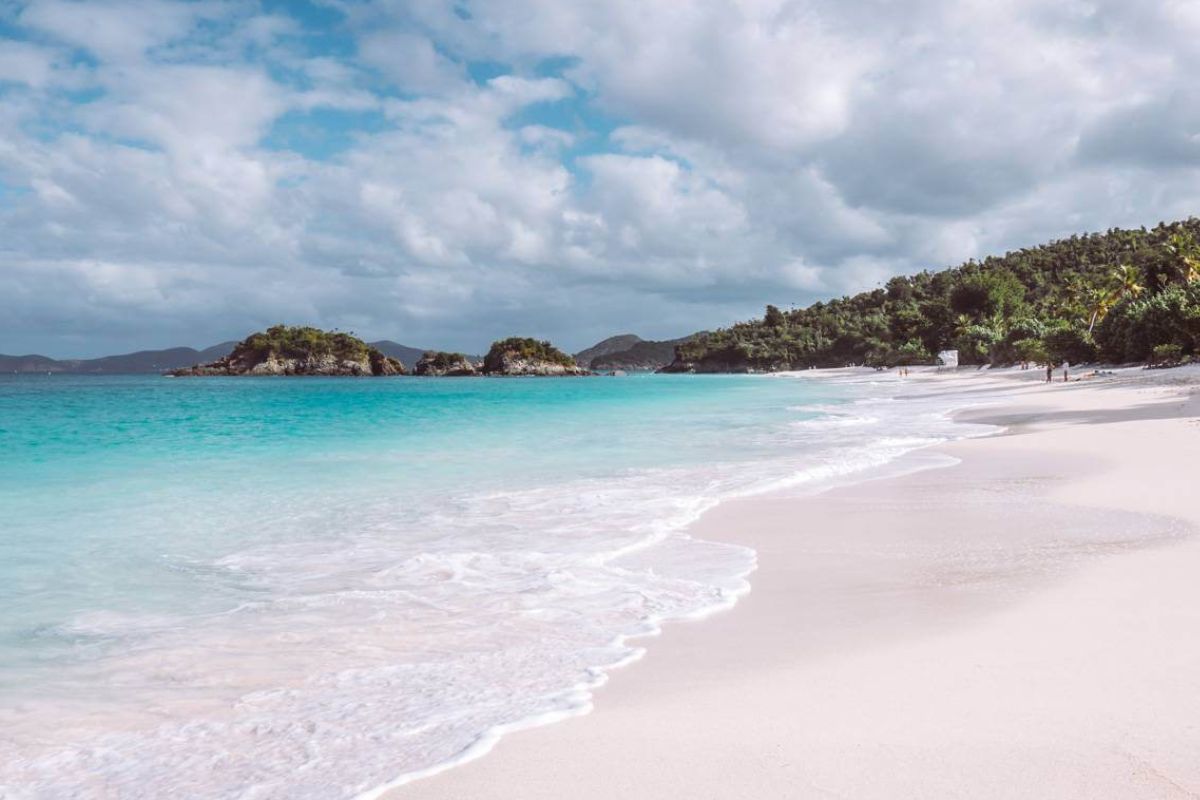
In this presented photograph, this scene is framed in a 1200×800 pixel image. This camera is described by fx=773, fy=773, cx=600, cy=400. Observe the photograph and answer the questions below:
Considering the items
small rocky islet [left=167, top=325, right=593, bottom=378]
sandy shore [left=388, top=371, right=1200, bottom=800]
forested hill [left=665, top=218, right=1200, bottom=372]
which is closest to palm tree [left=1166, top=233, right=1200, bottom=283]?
forested hill [left=665, top=218, right=1200, bottom=372]

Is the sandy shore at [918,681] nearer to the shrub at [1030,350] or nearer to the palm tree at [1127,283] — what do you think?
the shrub at [1030,350]

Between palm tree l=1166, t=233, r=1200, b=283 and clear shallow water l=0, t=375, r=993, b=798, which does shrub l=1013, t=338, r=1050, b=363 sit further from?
clear shallow water l=0, t=375, r=993, b=798

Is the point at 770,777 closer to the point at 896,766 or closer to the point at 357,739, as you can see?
the point at 896,766

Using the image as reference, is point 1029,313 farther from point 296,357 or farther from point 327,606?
point 296,357

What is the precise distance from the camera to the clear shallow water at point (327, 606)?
4043 millimetres

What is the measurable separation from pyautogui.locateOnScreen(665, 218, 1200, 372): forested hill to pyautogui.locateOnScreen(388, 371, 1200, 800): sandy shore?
50.0 m

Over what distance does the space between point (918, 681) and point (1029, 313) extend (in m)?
120

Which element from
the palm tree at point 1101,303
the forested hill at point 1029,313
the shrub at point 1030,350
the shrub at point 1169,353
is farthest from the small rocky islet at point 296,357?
the shrub at point 1169,353

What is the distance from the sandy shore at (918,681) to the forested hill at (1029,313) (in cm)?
5000

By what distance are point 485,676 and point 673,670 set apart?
1.20m

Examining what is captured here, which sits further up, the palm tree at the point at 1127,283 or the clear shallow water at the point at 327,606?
the palm tree at the point at 1127,283

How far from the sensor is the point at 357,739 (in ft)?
13.3

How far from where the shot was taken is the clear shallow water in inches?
159

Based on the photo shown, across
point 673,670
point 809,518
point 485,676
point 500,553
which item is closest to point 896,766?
point 673,670
